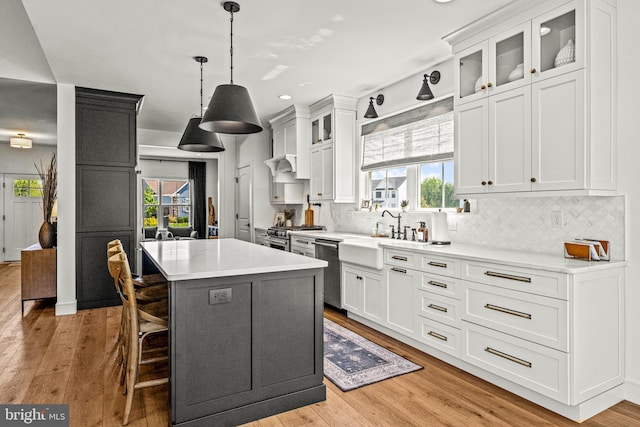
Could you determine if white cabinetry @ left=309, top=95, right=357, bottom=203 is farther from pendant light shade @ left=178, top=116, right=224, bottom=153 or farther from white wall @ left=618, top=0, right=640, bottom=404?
white wall @ left=618, top=0, right=640, bottom=404

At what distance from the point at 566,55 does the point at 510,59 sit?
403 millimetres

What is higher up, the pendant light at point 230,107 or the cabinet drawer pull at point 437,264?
the pendant light at point 230,107

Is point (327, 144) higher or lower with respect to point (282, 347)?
higher

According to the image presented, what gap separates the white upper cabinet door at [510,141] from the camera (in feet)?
8.79

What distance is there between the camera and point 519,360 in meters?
2.45

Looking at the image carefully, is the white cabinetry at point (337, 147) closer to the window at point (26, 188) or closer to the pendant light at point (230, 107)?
the pendant light at point (230, 107)

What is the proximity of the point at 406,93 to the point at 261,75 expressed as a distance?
1.60 m

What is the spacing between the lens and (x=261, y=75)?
4.20 metres

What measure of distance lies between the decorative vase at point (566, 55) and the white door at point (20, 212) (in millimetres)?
10247

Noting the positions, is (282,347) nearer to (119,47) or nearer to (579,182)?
(579,182)

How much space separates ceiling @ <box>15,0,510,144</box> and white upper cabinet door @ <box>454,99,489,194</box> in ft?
2.23

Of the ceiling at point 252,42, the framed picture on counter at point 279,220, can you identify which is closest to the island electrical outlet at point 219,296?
the ceiling at point 252,42

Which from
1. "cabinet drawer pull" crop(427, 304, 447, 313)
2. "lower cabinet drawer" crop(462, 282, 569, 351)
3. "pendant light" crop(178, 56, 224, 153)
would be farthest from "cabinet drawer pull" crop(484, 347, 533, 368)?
"pendant light" crop(178, 56, 224, 153)

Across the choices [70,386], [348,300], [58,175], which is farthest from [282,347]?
[58,175]
